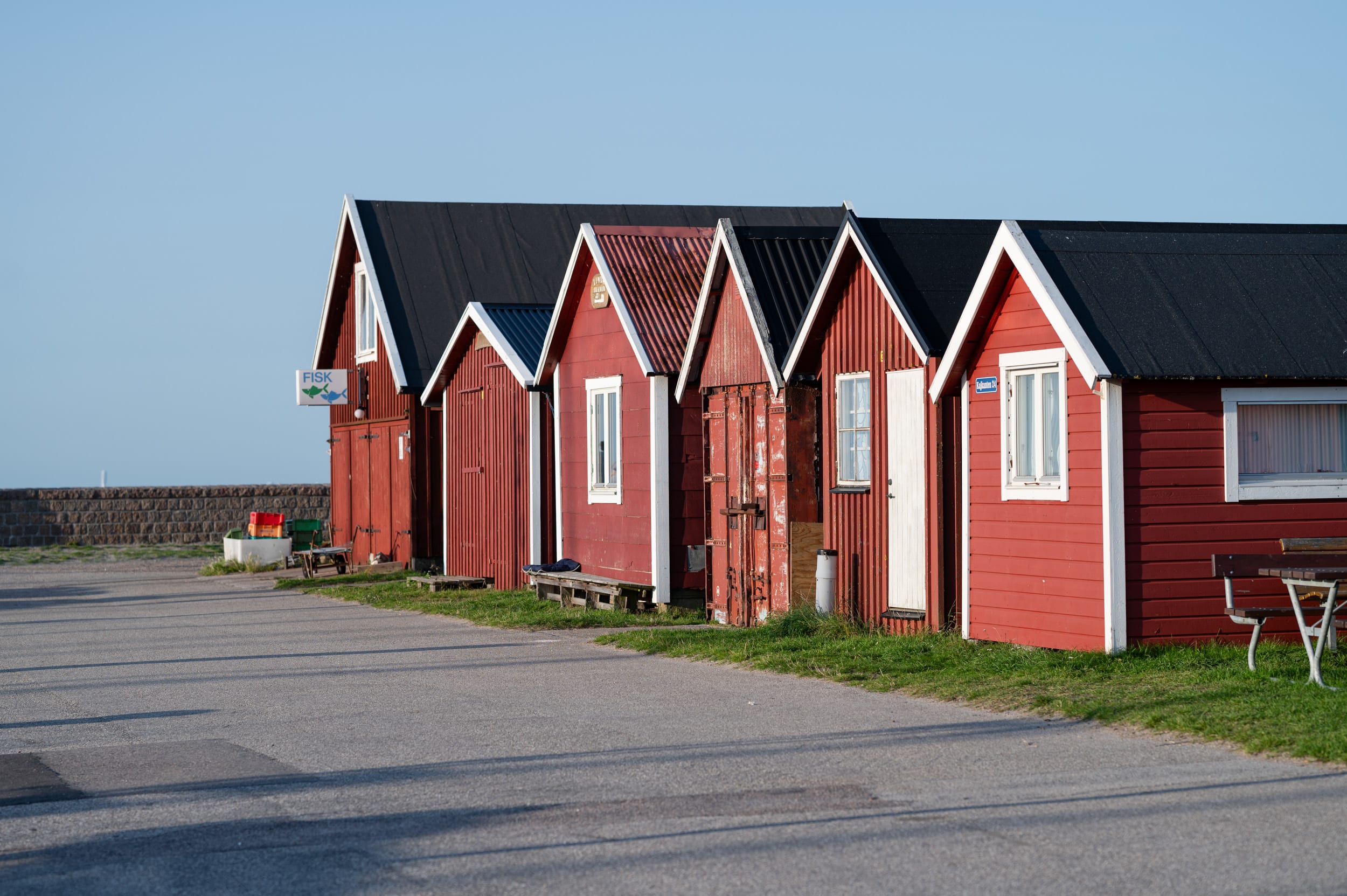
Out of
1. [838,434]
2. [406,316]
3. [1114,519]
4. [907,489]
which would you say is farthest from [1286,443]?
[406,316]

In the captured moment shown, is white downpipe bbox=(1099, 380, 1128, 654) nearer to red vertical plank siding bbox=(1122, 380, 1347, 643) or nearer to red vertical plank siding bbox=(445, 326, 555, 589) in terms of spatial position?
red vertical plank siding bbox=(1122, 380, 1347, 643)

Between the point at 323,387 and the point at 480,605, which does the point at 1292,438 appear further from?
the point at 323,387

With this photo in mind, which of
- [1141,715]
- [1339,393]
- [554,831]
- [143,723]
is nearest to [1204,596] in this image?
[1339,393]

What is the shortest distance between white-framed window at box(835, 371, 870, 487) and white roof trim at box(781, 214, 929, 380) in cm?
53

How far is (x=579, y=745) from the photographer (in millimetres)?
9211

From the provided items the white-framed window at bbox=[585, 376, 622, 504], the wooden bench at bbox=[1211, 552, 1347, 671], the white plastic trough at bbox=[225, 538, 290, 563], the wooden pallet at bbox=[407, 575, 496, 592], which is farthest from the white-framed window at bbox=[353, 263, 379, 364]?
the wooden bench at bbox=[1211, 552, 1347, 671]

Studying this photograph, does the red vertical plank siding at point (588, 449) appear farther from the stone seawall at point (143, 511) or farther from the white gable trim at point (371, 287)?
the stone seawall at point (143, 511)

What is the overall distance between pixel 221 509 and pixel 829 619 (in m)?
26.6

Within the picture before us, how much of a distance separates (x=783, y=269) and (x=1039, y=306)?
4774mm

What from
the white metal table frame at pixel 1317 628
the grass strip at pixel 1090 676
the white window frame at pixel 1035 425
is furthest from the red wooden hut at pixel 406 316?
the white metal table frame at pixel 1317 628

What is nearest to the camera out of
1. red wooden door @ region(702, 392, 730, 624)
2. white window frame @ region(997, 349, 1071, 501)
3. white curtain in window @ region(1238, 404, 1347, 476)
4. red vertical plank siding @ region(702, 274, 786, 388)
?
white curtain in window @ region(1238, 404, 1347, 476)

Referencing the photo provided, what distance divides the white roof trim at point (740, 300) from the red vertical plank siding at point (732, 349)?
0.09 m

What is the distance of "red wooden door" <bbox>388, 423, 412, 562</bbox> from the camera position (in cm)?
2602

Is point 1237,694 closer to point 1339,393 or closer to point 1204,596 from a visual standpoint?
point 1204,596
